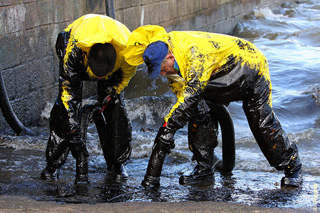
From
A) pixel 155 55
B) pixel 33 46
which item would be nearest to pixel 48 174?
pixel 155 55

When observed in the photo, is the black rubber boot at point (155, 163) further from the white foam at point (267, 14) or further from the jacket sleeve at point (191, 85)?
the white foam at point (267, 14)

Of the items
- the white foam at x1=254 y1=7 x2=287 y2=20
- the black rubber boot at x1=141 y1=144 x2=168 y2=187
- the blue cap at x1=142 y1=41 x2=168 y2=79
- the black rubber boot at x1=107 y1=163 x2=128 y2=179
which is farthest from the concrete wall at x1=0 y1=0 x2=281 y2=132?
the white foam at x1=254 y1=7 x2=287 y2=20

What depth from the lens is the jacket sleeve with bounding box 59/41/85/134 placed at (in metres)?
4.26

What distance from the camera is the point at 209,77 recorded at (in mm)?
3752

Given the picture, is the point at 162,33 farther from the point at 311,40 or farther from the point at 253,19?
the point at 253,19

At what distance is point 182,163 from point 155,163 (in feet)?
5.26

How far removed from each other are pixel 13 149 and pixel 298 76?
6.24 m

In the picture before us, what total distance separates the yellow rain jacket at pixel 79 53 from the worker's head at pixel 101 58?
49 millimetres

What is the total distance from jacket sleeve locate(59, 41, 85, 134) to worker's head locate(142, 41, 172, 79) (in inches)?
33.8

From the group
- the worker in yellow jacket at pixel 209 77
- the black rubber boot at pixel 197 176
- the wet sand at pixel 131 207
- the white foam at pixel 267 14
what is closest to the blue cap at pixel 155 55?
the worker in yellow jacket at pixel 209 77

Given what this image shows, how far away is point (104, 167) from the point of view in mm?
5301

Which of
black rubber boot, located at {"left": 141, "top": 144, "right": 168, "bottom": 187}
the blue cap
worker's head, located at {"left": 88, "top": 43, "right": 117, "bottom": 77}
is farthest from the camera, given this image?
worker's head, located at {"left": 88, "top": 43, "right": 117, "bottom": 77}

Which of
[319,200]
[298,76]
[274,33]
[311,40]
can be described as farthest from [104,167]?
[274,33]

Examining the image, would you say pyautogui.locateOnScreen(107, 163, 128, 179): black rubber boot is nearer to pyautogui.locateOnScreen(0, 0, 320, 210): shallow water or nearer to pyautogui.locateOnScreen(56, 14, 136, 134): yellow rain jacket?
pyautogui.locateOnScreen(0, 0, 320, 210): shallow water
